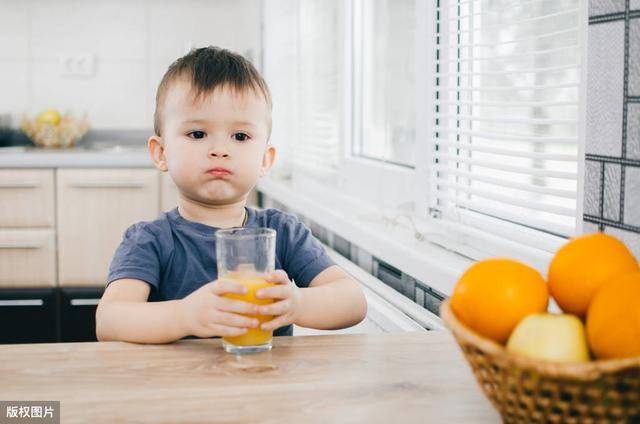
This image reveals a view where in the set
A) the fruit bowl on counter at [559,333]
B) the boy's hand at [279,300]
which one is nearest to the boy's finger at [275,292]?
the boy's hand at [279,300]

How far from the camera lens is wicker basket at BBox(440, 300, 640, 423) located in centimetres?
53

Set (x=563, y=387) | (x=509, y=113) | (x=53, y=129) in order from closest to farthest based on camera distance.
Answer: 1. (x=563, y=387)
2. (x=509, y=113)
3. (x=53, y=129)

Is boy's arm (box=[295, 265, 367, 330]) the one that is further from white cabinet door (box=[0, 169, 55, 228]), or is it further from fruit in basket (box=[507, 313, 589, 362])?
white cabinet door (box=[0, 169, 55, 228])

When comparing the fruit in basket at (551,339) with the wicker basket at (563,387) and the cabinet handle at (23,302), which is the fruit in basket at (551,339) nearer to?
the wicker basket at (563,387)

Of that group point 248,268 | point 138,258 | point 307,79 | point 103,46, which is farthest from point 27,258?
point 248,268

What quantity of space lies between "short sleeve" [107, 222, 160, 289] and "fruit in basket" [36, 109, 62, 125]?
8.83 feet

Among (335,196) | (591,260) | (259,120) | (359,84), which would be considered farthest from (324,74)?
(591,260)

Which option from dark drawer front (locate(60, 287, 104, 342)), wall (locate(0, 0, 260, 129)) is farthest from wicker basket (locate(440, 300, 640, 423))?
wall (locate(0, 0, 260, 129))

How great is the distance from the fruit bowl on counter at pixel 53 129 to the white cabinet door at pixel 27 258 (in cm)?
54

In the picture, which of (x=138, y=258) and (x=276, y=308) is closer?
(x=276, y=308)

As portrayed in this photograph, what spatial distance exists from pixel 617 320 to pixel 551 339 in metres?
0.05

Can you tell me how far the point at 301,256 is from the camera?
1.25 metres

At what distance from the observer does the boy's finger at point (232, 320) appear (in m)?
0.85

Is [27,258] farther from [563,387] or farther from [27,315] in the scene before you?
[563,387]
